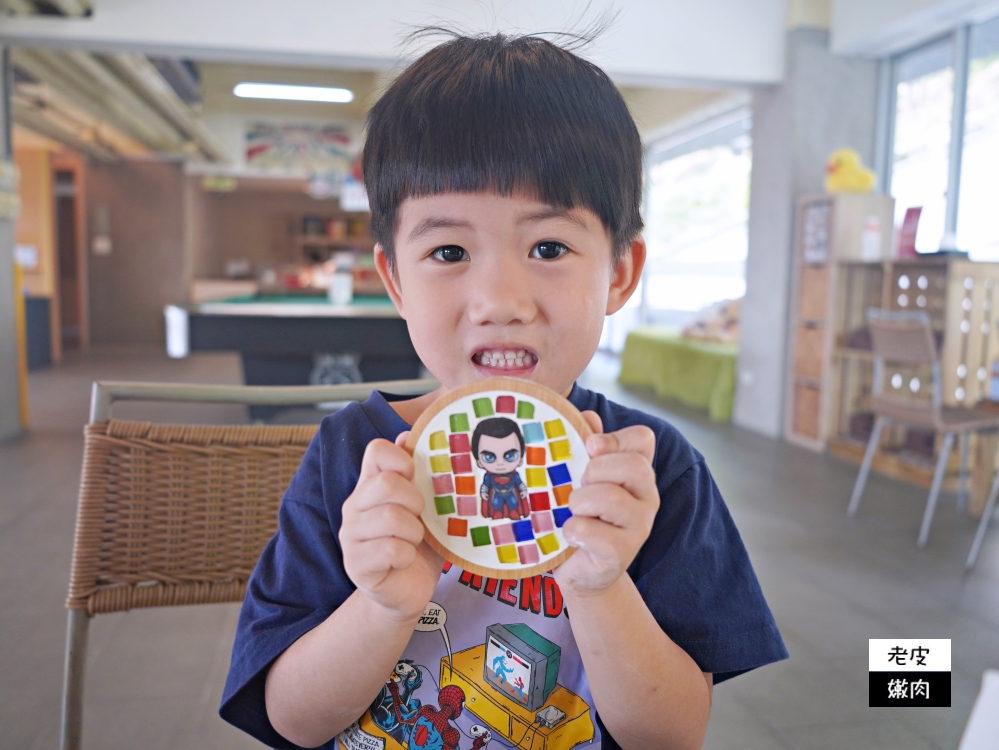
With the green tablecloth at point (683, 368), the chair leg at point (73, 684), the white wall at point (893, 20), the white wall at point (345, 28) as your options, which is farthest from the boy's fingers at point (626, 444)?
the green tablecloth at point (683, 368)

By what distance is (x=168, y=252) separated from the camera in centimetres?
1209

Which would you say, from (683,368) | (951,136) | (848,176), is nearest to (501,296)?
(848,176)

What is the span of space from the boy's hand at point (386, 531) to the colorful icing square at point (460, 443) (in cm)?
4

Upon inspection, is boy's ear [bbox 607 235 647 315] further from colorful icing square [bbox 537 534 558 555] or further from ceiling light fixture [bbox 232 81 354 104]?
ceiling light fixture [bbox 232 81 354 104]

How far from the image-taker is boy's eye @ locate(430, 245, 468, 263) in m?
0.69

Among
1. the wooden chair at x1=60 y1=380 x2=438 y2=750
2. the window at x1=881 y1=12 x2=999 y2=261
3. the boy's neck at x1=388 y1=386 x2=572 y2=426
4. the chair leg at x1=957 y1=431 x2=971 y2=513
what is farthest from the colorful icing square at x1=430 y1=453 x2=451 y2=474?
the window at x1=881 y1=12 x2=999 y2=261

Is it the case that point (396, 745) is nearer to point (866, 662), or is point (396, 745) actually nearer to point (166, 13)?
point (866, 662)

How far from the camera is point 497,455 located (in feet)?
2.03

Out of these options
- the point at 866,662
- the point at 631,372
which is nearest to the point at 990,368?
the point at 866,662

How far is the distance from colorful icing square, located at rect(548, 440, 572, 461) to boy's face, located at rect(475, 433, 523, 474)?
3cm

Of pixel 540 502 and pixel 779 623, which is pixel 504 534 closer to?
pixel 540 502

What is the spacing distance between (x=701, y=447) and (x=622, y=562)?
4.90 m

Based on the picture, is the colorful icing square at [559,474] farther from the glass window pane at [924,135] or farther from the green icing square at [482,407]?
the glass window pane at [924,135]

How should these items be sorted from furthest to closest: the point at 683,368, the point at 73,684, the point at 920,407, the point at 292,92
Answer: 1. the point at 292,92
2. the point at 683,368
3. the point at 920,407
4. the point at 73,684
